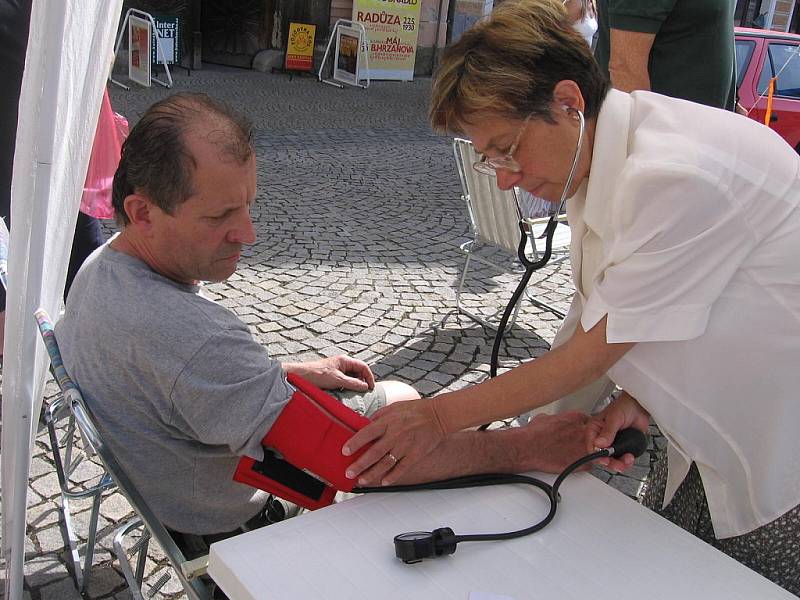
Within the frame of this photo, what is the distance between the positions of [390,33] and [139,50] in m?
4.38

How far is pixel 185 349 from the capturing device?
57.0 inches

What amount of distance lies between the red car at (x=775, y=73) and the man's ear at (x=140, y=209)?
725cm

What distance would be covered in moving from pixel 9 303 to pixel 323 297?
285 cm

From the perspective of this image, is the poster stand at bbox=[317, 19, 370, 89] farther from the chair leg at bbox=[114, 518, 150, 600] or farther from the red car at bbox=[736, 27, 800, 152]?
the chair leg at bbox=[114, 518, 150, 600]

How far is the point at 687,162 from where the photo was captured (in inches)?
53.7

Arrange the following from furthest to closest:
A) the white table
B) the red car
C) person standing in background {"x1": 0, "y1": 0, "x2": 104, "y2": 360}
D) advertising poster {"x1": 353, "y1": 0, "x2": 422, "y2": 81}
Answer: advertising poster {"x1": 353, "y1": 0, "x2": 422, "y2": 81}, the red car, person standing in background {"x1": 0, "y1": 0, "x2": 104, "y2": 360}, the white table

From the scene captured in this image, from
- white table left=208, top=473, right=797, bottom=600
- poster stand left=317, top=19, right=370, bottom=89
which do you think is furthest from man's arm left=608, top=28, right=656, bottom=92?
poster stand left=317, top=19, right=370, bottom=89

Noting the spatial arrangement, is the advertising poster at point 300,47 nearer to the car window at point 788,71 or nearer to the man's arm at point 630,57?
the car window at point 788,71

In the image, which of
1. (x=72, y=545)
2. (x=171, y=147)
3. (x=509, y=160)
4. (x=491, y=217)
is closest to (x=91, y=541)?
(x=72, y=545)

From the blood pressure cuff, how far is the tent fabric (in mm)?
653

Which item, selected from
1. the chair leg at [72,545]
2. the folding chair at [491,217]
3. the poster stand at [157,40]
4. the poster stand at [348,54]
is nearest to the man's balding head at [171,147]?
the chair leg at [72,545]

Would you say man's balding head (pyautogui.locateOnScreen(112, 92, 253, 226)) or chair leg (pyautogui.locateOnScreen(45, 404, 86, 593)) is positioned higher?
man's balding head (pyautogui.locateOnScreen(112, 92, 253, 226))

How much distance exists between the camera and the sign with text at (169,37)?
11.1m

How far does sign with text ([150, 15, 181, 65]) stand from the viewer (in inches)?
436
